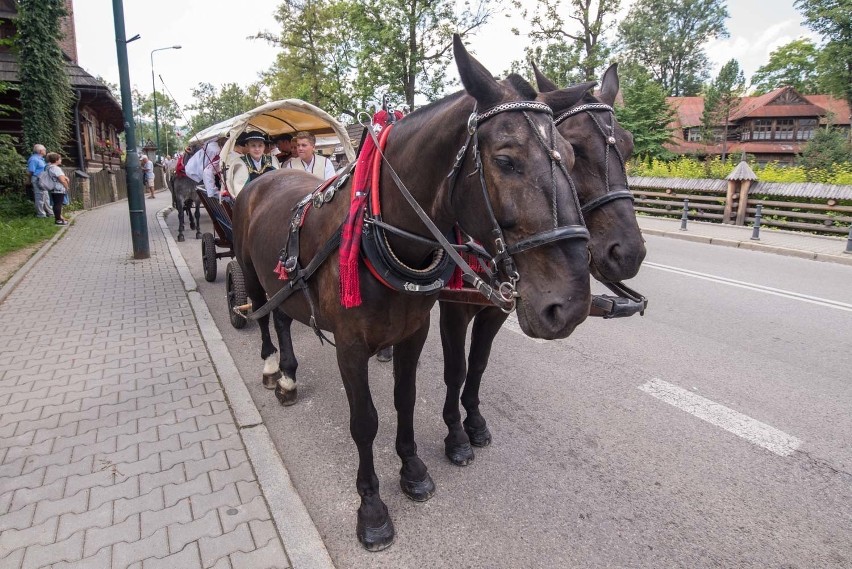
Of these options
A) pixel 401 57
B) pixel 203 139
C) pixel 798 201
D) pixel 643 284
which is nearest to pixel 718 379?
pixel 643 284

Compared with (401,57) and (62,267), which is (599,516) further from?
(401,57)

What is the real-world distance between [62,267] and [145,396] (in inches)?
249

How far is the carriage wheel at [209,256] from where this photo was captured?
731 centimetres

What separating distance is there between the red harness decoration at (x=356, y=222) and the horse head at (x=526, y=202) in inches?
25.5

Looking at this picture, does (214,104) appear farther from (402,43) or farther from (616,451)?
(616,451)

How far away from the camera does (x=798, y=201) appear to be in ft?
44.0

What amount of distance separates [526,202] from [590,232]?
1.24 metres

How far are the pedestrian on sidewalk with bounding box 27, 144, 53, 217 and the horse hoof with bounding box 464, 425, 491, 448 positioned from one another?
14842 millimetres

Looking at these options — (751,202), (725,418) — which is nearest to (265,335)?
(725,418)

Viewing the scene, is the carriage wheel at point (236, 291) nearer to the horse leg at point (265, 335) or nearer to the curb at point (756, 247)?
the horse leg at point (265, 335)

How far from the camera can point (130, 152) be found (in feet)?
29.5

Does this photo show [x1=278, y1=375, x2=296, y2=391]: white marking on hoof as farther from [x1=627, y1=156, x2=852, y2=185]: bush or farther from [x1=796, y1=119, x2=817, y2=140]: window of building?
[x1=796, y1=119, x2=817, y2=140]: window of building

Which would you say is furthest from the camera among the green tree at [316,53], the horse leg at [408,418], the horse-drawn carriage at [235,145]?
the green tree at [316,53]

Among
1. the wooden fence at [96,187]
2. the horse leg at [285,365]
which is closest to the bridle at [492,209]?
the horse leg at [285,365]
